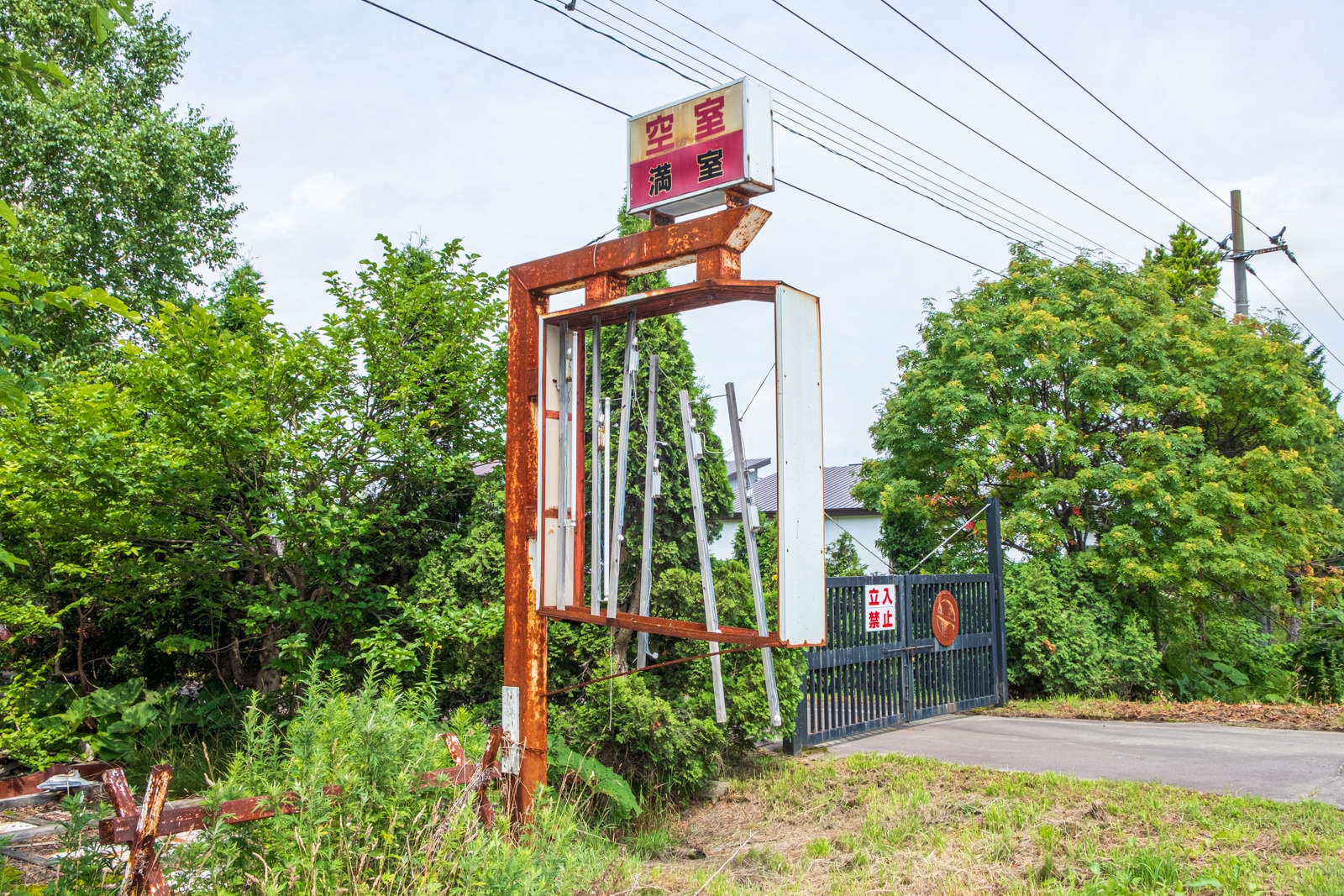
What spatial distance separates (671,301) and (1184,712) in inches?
380

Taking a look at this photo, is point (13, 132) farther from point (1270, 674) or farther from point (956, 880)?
point (1270, 674)

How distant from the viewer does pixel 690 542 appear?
7008mm

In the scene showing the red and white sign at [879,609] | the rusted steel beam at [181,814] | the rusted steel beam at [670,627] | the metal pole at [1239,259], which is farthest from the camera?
the metal pole at [1239,259]

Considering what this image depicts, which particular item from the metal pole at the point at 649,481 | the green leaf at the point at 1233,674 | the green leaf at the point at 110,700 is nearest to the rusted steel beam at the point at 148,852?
the metal pole at the point at 649,481

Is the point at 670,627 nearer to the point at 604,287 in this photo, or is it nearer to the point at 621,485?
the point at 621,485

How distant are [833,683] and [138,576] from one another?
609 centimetres

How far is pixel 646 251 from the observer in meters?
4.78

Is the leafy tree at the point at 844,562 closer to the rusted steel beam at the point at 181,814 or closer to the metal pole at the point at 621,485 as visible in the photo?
the metal pole at the point at 621,485

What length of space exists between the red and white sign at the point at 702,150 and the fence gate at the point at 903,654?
199 inches

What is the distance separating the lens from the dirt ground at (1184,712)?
10289mm

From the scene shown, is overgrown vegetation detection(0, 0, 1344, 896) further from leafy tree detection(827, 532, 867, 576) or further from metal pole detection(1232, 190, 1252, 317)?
metal pole detection(1232, 190, 1252, 317)

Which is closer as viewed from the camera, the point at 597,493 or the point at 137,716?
the point at 597,493

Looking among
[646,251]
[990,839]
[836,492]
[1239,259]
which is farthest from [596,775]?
[836,492]

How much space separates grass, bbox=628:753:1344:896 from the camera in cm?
432
